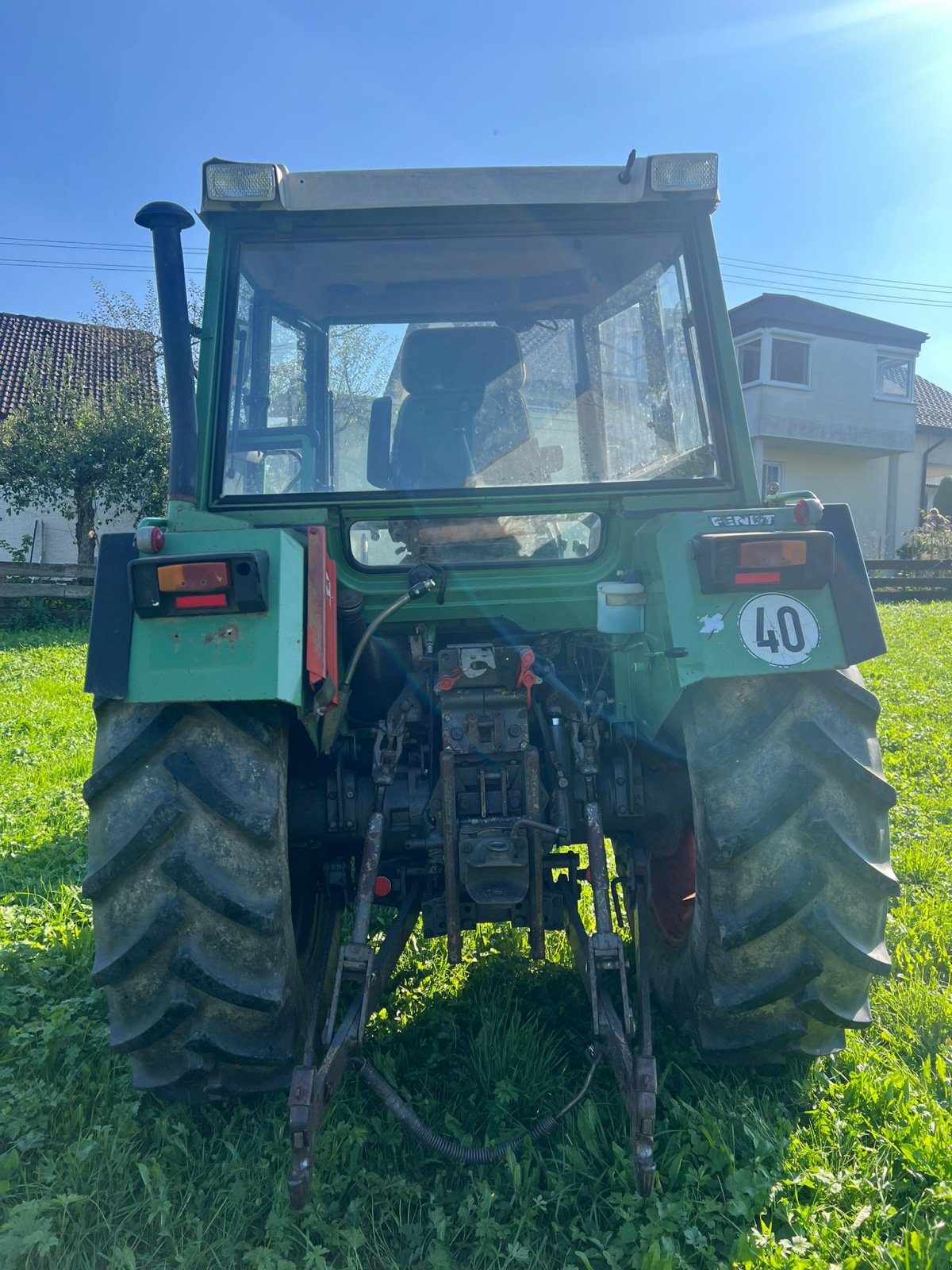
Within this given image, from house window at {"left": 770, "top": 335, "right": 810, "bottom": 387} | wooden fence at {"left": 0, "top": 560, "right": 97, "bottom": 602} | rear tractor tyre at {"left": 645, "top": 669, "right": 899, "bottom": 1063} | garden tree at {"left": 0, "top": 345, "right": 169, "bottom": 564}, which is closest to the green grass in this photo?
rear tractor tyre at {"left": 645, "top": 669, "right": 899, "bottom": 1063}

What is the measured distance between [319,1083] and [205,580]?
3.57ft

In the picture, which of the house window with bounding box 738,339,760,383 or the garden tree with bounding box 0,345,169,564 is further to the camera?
the house window with bounding box 738,339,760,383

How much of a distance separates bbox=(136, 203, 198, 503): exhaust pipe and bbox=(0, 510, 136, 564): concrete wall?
65.0 ft

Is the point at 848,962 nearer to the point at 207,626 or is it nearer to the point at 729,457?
the point at 729,457

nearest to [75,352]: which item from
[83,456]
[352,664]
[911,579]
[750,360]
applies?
[83,456]

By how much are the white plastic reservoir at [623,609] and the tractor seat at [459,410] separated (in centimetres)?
50

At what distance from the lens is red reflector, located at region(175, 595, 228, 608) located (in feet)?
6.73

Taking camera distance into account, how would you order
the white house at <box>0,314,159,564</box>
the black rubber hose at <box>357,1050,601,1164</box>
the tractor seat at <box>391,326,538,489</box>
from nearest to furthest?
the black rubber hose at <box>357,1050,601,1164</box>
the tractor seat at <box>391,326,538,489</box>
the white house at <box>0,314,159,564</box>

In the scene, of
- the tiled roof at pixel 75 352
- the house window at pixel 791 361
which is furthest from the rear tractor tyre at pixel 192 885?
the house window at pixel 791 361

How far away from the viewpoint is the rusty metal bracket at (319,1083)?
197cm

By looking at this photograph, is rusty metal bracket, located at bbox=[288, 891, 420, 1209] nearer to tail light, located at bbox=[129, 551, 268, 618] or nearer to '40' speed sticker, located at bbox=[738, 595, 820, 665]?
tail light, located at bbox=[129, 551, 268, 618]


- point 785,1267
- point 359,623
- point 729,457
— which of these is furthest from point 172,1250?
point 729,457

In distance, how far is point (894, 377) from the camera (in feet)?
84.9

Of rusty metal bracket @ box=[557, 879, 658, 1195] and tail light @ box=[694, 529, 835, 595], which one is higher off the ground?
tail light @ box=[694, 529, 835, 595]
